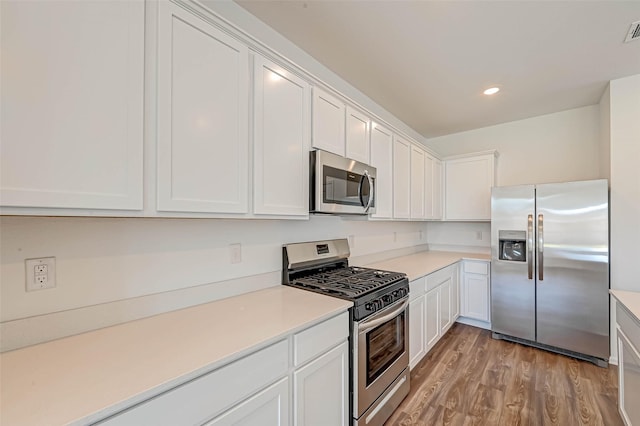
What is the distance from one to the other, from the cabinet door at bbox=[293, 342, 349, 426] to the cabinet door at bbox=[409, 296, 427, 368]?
0.97 m

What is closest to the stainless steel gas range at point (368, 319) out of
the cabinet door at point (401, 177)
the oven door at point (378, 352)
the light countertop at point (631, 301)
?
the oven door at point (378, 352)

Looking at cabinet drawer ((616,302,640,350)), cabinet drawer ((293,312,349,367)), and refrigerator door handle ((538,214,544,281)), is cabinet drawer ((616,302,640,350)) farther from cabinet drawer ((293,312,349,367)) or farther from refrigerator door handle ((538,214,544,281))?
cabinet drawer ((293,312,349,367))

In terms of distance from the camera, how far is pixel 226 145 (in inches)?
53.4

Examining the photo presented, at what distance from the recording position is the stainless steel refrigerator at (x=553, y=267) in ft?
8.51

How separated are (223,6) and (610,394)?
4060 millimetres

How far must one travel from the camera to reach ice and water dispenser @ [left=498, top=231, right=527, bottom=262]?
9.78ft

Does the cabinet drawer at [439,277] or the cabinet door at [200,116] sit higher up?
the cabinet door at [200,116]

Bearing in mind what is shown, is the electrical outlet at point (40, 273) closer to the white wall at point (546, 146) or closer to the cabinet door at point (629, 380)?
the cabinet door at point (629, 380)

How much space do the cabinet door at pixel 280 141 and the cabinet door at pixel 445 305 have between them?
2044mm

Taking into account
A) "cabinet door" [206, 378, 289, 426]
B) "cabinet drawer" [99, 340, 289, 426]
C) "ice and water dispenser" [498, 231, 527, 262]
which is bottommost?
"cabinet door" [206, 378, 289, 426]

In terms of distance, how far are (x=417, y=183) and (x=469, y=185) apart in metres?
1.00

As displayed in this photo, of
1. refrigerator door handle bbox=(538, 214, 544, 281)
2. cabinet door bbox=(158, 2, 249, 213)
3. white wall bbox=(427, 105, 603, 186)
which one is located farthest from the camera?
white wall bbox=(427, 105, 603, 186)

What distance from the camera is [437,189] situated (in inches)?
153

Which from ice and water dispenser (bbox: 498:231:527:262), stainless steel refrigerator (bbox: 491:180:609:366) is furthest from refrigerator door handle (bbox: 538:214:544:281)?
ice and water dispenser (bbox: 498:231:527:262)
